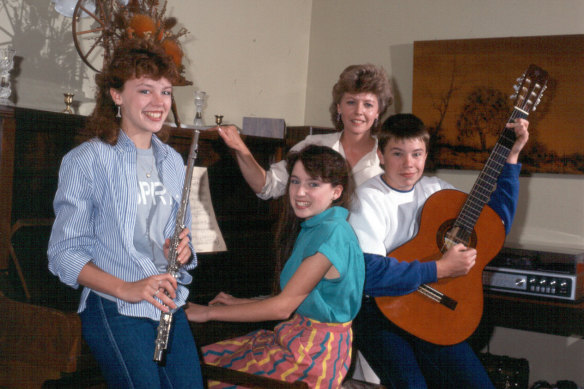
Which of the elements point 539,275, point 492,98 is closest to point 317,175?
point 539,275

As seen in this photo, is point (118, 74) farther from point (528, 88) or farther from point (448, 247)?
point (528, 88)

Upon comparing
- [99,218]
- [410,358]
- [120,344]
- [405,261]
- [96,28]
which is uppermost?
[96,28]

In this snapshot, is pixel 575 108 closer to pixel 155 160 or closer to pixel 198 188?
pixel 198 188

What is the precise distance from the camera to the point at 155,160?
1582mm

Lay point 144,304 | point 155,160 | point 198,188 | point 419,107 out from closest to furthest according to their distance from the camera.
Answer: point 144,304, point 155,160, point 198,188, point 419,107

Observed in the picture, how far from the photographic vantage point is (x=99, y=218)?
142 centimetres

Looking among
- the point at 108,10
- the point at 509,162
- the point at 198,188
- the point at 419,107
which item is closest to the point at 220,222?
the point at 198,188

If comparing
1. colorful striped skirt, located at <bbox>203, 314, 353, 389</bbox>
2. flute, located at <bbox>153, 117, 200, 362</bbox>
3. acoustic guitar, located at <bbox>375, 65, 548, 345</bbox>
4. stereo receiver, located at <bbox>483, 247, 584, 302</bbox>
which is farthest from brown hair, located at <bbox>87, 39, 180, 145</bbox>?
stereo receiver, located at <bbox>483, 247, 584, 302</bbox>

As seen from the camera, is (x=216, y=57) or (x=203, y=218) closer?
(x=203, y=218)

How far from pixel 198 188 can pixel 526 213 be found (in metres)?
1.92

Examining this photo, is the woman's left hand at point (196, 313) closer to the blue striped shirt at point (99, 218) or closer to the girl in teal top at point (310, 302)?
the girl in teal top at point (310, 302)

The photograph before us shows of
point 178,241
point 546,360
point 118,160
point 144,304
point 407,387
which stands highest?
point 118,160

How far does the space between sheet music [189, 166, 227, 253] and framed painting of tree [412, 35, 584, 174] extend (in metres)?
1.65

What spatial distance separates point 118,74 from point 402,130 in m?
1.07
